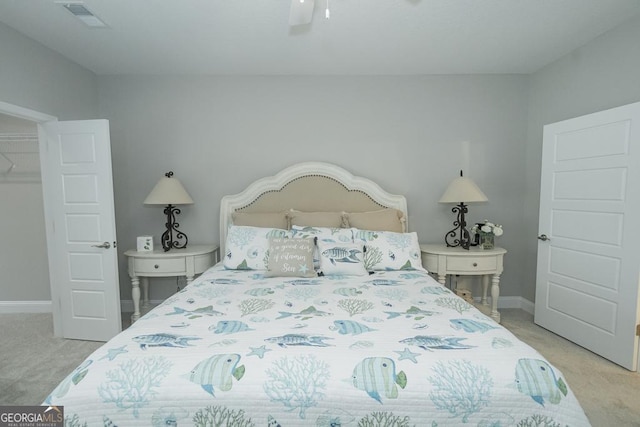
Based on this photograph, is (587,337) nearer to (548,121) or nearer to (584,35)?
(548,121)

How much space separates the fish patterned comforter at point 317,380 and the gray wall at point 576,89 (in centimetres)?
241

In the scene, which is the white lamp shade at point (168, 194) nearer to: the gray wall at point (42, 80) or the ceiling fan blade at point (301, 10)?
the gray wall at point (42, 80)

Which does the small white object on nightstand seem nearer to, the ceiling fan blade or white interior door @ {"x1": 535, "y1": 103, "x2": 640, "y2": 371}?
the ceiling fan blade

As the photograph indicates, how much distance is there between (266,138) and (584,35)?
2.89 meters

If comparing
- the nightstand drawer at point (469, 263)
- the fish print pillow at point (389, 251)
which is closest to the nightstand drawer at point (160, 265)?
the fish print pillow at point (389, 251)

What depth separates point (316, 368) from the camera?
4.19 feet

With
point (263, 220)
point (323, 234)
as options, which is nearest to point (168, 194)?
point (263, 220)

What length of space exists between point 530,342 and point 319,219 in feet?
6.91

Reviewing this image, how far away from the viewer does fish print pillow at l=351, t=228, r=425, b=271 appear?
2.71 m

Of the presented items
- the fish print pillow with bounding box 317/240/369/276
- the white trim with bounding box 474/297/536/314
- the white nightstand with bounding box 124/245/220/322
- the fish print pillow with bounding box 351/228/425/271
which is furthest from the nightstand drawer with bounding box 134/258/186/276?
the white trim with bounding box 474/297/536/314

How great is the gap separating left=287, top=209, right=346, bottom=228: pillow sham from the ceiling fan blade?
167 centimetres

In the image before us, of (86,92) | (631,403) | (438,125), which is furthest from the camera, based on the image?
(438,125)

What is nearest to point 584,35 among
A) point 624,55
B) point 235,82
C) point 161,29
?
point 624,55

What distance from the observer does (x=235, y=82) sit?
3.48 meters
